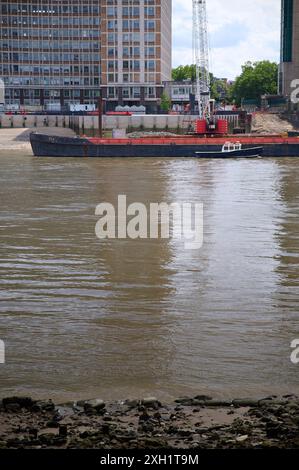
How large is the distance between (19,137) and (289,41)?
187 feet

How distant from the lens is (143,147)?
95.6 meters

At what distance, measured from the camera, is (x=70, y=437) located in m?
12.1

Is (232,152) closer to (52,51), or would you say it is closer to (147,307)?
(147,307)

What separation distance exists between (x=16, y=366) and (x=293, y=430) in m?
6.84

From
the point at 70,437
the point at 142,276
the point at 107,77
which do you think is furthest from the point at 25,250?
the point at 107,77

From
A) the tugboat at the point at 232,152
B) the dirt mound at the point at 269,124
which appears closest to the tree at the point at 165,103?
the dirt mound at the point at 269,124

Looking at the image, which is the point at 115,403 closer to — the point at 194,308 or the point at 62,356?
the point at 62,356

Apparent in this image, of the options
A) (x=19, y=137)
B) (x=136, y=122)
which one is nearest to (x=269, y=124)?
(x=136, y=122)

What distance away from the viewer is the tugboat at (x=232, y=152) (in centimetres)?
9494

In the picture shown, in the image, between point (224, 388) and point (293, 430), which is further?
point (224, 388)

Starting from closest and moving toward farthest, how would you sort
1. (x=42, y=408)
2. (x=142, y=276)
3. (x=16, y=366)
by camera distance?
1. (x=42, y=408)
2. (x=16, y=366)
3. (x=142, y=276)

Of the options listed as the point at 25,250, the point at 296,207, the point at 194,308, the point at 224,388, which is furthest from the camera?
the point at 296,207
